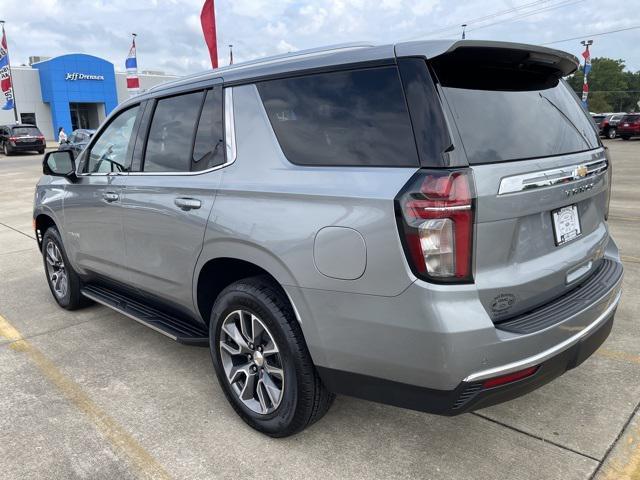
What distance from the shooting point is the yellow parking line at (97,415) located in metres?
2.64

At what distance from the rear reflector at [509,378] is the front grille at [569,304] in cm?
17

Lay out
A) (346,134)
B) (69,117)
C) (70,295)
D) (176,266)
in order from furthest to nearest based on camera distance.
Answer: (69,117)
(70,295)
(176,266)
(346,134)

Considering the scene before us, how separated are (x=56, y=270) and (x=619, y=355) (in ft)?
15.9

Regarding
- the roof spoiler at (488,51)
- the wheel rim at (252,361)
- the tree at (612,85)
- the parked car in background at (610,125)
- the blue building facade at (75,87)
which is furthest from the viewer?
the tree at (612,85)

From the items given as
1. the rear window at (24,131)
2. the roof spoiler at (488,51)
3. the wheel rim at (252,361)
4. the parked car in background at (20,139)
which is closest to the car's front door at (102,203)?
the wheel rim at (252,361)

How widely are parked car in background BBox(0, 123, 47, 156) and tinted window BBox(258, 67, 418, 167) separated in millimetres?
32180

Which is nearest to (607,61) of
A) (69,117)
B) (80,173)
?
(69,117)

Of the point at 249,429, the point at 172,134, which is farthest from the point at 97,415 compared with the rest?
the point at 172,134

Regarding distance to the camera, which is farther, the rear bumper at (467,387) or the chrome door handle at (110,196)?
the chrome door handle at (110,196)

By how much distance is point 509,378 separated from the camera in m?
2.17

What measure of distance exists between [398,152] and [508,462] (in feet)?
5.28

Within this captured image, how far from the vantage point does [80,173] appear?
4.30m

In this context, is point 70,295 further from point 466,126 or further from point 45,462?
point 466,126

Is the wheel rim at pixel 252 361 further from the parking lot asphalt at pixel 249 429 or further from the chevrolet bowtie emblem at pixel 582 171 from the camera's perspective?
the chevrolet bowtie emblem at pixel 582 171
